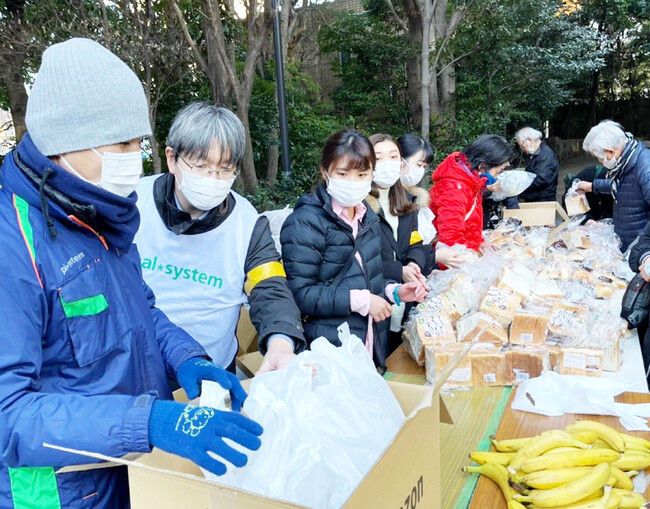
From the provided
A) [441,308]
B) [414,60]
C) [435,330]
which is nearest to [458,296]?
[441,308]

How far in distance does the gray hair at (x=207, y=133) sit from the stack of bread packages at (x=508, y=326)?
41.2 inches

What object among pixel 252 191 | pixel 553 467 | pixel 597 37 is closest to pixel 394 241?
pixel 553 467

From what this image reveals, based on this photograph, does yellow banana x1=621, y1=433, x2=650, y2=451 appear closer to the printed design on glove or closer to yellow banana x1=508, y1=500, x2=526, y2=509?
yellow banana x1=508, y1=500, x2=526, y2=509

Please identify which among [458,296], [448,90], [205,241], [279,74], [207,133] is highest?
[279,74]

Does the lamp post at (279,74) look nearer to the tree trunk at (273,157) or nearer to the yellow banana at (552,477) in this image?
the tree trunk at (273,157)

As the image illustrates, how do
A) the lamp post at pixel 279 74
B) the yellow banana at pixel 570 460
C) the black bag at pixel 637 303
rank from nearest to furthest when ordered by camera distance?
the yellow banana at pixel 570 460 < the black bag at pixel 637 303 < the lamp post at pixel 279 74

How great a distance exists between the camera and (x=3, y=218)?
992mm

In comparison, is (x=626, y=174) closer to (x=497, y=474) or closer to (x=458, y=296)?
(x=458, y=296)

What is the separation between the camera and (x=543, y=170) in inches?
241

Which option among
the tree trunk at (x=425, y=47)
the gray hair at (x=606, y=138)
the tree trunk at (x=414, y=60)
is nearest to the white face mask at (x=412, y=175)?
the gray hair at (x=606, y=138)

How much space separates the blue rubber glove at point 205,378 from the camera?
116 centimetres

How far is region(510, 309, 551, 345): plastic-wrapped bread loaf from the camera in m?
2.17

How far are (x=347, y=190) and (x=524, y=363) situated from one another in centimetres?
99

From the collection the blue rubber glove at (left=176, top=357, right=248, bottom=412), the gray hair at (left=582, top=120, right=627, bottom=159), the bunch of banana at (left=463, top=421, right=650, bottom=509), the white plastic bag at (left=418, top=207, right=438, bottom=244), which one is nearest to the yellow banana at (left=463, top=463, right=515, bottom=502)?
the bunch of banana at (left=463, top=421, right=650, bottom=509)
